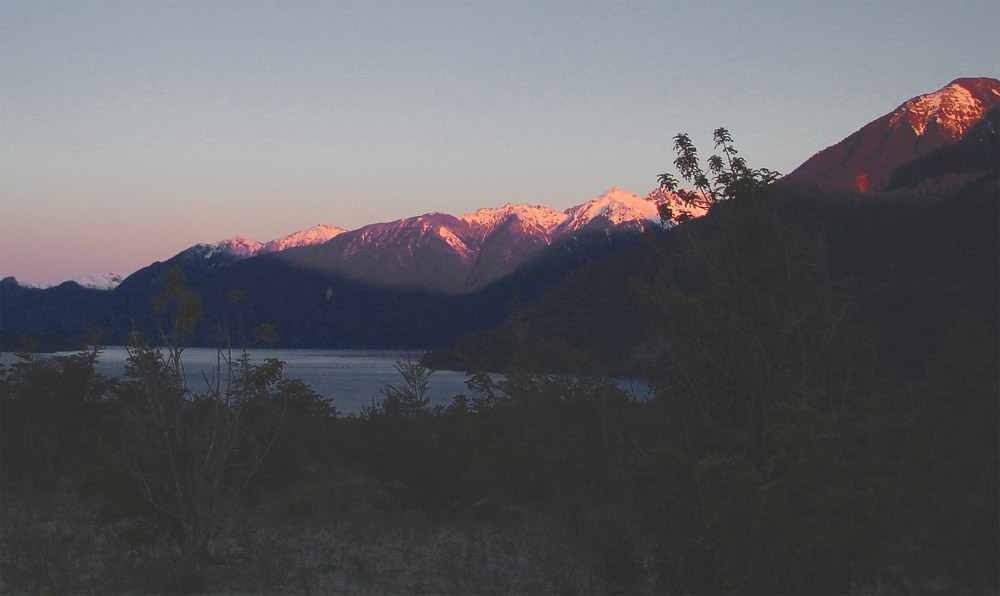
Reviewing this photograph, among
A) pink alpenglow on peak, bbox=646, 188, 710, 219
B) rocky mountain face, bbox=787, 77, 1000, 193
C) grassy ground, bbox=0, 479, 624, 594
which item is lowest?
grassy ground, bbox=0, 479, 624, 594

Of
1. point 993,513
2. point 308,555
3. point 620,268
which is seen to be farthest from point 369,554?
point 620,268

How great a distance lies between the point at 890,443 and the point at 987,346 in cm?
1117

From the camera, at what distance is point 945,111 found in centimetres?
14500

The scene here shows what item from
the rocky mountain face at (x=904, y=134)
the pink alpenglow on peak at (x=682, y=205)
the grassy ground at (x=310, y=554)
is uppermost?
the rocky mountain face at (x=904, y=134)

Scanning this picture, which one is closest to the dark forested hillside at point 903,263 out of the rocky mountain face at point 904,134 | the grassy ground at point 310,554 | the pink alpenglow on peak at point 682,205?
the grassy ground at point 310,554

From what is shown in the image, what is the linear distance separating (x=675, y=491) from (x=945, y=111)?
6390 inches

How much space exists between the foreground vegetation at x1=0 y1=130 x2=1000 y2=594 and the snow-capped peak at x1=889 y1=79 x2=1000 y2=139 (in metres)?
144

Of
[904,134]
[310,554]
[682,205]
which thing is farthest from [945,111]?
[310,554]

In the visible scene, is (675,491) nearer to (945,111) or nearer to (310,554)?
(310,554)

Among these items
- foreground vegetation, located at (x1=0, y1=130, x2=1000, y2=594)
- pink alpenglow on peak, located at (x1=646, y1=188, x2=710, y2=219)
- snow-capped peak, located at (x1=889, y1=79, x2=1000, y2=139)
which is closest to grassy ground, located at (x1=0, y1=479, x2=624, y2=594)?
foreground vegetation, located at (x1=0, y1=130, x2=1000, y2=594)

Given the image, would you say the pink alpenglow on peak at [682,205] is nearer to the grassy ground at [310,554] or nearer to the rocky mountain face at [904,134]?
the grassy ground at [310,554]

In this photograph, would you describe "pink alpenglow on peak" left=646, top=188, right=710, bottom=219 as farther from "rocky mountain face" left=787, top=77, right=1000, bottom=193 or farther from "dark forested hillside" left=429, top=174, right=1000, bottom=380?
"rocky mountain face" left=787, top=77, right=1000, bottom=193

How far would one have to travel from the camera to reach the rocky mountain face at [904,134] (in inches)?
4946

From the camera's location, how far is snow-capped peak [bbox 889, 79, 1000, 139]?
14000 centimetres
